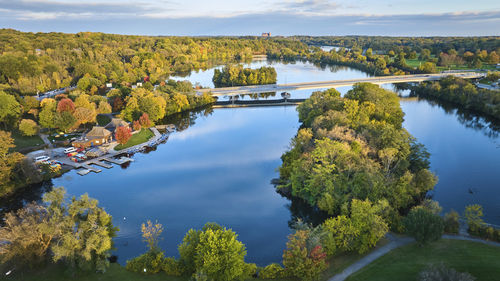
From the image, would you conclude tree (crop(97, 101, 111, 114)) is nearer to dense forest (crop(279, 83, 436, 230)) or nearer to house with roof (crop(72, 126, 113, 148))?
house with roof (crop(72, 126, 113, 148))

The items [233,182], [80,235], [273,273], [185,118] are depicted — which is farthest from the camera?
[185,118]

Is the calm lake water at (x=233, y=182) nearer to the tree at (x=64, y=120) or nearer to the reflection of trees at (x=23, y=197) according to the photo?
the reflection of trees at (x=23, y=197)

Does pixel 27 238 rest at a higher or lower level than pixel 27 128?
lower

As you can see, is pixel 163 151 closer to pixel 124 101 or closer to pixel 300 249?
pixel 124 101

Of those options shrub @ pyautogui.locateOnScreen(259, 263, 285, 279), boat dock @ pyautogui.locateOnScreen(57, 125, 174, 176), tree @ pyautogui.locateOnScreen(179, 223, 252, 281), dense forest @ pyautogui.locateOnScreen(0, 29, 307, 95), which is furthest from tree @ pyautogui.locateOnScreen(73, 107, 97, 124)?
shrub @ pyautogui.locateOnScreen(259, 263, 285, 279)

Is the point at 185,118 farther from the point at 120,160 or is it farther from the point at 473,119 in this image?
the point at 473,119

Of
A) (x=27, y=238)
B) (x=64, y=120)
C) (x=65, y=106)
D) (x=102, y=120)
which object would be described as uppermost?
(x=65, y=106)

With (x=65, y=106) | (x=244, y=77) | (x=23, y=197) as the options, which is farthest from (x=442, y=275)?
(x=244, y=77)
